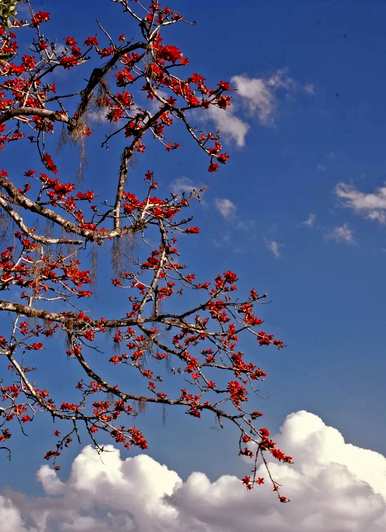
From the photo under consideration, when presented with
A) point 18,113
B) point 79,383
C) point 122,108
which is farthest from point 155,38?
point 79,383

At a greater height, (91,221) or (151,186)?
(151,186)

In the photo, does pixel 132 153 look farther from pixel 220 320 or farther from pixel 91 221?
pixel 220 320

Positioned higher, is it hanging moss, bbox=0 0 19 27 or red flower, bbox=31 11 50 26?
red flower, bbox=31 11 50 26

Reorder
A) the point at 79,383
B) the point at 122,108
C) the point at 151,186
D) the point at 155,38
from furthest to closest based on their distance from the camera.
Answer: the point at 79,383
the point at 151,186
the point at 122,108
the point at 155,38

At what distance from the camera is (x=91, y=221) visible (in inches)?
325

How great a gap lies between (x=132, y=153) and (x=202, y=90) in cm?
134

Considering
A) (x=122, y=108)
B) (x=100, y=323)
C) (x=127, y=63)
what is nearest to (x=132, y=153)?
(x=122, y=108)

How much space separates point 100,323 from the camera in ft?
27.1

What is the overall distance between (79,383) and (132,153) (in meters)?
4.39

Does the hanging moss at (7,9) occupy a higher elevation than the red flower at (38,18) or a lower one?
lower

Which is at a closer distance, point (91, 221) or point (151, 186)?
point (91, 221)

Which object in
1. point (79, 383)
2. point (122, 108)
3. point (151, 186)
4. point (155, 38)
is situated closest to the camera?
point (155, 38)

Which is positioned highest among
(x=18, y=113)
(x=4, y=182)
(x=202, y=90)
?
(x=202, y=90)

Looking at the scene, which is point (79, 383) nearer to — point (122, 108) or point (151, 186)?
point (151, 186)
